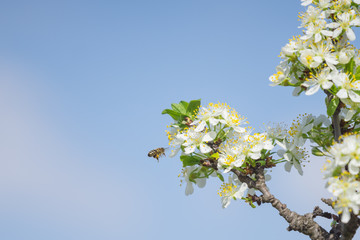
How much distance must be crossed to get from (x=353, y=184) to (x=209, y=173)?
1.75 metres

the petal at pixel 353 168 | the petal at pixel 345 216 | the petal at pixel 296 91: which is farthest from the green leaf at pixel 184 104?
the petal at pixel 345 216

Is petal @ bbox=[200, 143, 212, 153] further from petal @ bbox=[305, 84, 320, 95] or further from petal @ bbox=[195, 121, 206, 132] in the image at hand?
petal @ bbox=[305, 84, 320, 95]

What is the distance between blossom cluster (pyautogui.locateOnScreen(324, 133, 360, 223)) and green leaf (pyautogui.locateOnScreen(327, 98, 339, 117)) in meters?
0.75

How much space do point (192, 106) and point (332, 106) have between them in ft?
4.64

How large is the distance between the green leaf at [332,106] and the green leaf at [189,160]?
4.54 feet

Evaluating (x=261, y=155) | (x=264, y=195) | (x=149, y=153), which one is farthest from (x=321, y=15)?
(x=149, y=153)

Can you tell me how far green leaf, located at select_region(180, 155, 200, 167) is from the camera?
4504mm

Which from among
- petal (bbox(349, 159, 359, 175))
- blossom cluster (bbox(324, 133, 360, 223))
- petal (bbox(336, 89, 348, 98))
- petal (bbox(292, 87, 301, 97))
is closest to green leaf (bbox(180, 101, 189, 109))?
petal (bbox(292, 87, 301, 97))

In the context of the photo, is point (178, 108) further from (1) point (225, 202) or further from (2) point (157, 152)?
(1) point (225, 202)

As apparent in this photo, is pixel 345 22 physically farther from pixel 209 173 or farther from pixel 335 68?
pixel 209 173

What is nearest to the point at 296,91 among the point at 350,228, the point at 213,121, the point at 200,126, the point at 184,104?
the point at 213,121

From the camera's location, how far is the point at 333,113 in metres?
4.22

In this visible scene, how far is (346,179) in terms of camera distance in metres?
3.42

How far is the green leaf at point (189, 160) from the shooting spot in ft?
14.8
